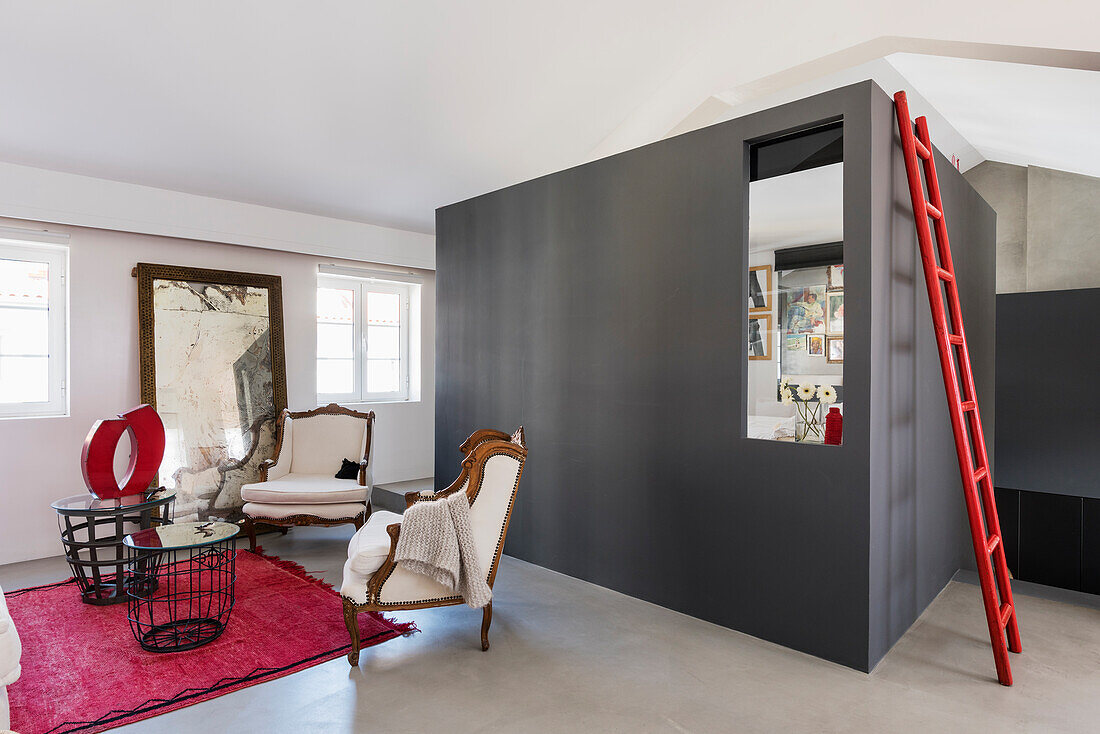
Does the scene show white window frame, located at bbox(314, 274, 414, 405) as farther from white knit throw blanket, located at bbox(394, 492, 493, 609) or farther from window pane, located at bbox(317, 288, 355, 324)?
white knit throw blanket, located at bbox(394, 492, 493, 609)

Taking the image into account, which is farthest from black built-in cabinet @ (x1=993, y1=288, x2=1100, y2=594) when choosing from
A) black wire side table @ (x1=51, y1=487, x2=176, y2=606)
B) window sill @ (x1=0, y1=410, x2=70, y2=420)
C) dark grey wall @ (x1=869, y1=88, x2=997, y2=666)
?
window sill @ (x1=0, y1=410, x2=70, y2=420)

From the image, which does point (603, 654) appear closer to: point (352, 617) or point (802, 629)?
point (802, 629)

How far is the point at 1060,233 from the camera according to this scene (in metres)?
5.71

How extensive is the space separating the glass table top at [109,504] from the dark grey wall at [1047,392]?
5.53 meters

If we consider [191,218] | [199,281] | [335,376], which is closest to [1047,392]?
[335,376]

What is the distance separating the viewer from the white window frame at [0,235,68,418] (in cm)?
457

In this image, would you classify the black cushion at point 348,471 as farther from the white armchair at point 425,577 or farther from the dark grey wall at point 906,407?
the dark grey wall at point 906,407

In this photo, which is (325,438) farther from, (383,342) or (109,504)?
(109,504)

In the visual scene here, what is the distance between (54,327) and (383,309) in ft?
8.87

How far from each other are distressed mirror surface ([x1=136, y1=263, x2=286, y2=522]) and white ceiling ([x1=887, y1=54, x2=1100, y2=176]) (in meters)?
5.11

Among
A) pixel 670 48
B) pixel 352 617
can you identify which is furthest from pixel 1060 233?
pixel 352 617

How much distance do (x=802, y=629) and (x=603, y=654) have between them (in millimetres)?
942

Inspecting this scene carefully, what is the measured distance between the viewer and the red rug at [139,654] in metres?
2.54

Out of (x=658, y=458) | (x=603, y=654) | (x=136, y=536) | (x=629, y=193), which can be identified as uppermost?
(x=629, y=193)
